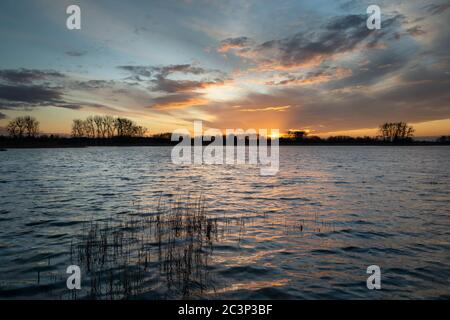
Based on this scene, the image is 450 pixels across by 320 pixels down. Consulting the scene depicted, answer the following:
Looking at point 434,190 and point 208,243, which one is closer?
point 208,243

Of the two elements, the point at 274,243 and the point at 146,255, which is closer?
the point at 146,255

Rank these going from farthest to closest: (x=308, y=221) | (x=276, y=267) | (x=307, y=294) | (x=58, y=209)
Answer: (x=58, y=209) → (x=308, y=221) → (x=276, y=267) → (x=307, y=294)

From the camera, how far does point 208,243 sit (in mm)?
12102

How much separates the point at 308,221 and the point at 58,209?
16.0 meters

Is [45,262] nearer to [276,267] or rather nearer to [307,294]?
[276,267]

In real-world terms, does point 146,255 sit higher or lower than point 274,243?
higher

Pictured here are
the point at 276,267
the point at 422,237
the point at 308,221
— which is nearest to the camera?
the point at 276,267

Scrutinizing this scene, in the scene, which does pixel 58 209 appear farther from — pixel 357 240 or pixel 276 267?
pixel 357 240

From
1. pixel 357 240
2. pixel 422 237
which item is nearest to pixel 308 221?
pixel 357 240

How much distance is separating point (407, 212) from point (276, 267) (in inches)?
516

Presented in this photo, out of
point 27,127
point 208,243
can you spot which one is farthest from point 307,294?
point 27,127
